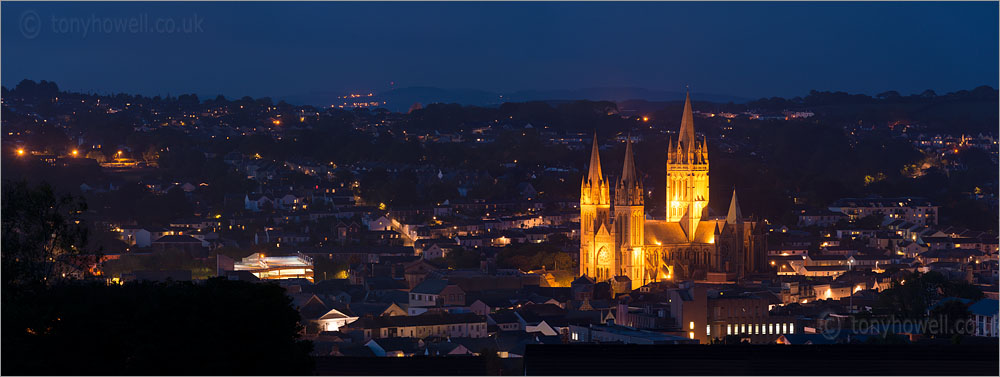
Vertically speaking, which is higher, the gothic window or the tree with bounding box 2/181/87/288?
the tree with bounding box 2/181/87/288

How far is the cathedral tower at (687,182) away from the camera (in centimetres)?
5578

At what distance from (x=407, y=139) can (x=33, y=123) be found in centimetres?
2043

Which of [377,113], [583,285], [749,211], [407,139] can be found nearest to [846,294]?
[583,285]

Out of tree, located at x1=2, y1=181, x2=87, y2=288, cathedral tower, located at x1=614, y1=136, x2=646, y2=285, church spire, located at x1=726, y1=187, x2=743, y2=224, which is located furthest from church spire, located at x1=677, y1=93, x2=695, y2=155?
tree, located at x1=2, y1=181, x2=87, y2=288

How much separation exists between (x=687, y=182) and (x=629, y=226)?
4810mm

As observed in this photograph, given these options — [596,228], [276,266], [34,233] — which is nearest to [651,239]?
[596,228]

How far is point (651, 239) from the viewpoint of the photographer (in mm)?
53500

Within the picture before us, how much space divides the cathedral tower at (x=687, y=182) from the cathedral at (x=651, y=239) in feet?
0.24

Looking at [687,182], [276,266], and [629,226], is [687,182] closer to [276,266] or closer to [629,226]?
[629,226]

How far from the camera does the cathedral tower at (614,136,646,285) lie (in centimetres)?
5219

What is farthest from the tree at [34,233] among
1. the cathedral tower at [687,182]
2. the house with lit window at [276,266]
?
the cathedral tower at [687,182]

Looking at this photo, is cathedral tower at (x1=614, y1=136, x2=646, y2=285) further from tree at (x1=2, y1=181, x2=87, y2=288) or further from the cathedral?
tree at (x1=2, y1=181, x2=87, y2=288)

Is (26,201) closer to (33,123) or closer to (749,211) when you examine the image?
(749,211)

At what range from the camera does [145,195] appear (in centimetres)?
7025
